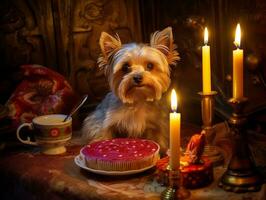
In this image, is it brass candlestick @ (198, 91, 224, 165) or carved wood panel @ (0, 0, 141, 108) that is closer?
brass candlestick @ (198, 91, 224, 165)

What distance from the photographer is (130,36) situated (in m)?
2.27

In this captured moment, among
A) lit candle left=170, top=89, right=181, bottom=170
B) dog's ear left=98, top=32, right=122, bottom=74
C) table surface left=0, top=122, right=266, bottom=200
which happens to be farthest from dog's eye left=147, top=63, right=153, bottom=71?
lit candle left=170, top=89, right=181, bottom=170

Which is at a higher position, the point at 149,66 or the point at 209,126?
the point at 149,66

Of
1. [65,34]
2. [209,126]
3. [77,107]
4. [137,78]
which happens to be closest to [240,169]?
[209,126]

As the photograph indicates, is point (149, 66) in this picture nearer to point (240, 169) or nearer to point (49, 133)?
point (49, 133)

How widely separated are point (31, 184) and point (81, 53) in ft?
2.50

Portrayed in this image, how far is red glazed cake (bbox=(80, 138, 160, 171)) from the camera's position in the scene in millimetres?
1431

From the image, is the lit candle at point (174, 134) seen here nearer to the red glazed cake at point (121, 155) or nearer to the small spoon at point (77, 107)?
the red glazed cake at point (121, 155)

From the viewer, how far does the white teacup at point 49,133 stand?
1671 millimetres

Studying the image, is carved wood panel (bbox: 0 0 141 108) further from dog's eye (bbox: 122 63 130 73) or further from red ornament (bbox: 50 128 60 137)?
dog's eye (bbox: 122 63 130 73)

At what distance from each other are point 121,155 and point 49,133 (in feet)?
1.08

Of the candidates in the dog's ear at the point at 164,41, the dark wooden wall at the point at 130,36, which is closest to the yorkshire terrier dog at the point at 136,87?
the dog's ear at the point at 164,41

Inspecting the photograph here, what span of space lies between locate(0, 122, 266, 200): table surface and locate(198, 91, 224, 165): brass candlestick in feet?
0.12

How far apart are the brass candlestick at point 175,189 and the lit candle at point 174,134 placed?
21mm
